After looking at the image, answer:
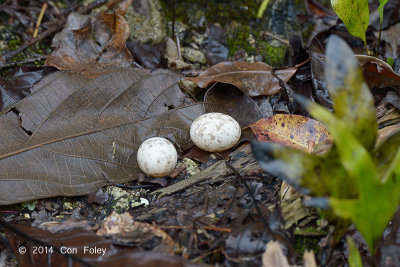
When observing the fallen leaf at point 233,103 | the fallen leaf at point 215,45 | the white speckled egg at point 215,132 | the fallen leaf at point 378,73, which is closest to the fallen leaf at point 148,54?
the fallen leaf at point 215,45

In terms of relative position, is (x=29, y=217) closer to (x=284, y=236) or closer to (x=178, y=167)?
(x=178, y=167)

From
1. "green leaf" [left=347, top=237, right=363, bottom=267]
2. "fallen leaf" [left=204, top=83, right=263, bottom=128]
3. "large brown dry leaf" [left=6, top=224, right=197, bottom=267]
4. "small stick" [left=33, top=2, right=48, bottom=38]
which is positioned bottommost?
"large brown dry leaf" [left=6, top=224, right=197, bottom=267]

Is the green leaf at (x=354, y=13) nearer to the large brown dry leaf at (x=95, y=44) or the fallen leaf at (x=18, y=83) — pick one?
the large brown dry leaf at (x=95, y=44)

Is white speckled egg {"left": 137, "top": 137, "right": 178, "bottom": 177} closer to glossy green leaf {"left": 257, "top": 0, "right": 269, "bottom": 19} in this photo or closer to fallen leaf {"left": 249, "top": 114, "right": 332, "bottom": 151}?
fallen leaf {"left": 249, "top": 114, "right": 332, "bottom": 151}

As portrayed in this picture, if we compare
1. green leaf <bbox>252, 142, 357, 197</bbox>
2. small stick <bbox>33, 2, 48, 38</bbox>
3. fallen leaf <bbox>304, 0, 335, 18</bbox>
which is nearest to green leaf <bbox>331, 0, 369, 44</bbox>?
fallen leaf <bbox>304, 0, 335, 18</bbox>

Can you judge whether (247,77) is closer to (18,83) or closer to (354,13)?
(354,13)

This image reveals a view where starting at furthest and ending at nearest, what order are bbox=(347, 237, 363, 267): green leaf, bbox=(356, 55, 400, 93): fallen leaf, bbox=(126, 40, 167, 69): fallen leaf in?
bbox=(126, 40, 167, 69): fallen leaf, bbox=(356, 55, 400, 93): fallen leaf, bbox=(347, 237, 363, 267): green leaf

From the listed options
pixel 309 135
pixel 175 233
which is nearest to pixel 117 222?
pixel 175 233
